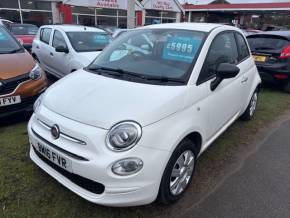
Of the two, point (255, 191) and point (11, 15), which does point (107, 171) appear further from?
point (11, 15)

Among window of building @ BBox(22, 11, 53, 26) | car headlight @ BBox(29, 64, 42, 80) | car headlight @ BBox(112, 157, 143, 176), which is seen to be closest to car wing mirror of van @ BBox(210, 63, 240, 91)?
car headlight @ BBox(112, 157, 143, 176)

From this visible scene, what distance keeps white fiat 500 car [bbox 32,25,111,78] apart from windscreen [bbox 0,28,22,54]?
1253 millimetres

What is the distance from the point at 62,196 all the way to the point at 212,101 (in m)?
1.85

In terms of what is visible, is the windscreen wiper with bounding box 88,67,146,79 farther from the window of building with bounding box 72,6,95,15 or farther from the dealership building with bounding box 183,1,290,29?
the dealership building with bounding box 183,1,290,29

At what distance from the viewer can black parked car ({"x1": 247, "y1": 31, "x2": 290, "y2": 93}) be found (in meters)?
6.39

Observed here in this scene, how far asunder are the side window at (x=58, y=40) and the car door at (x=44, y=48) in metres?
0.29

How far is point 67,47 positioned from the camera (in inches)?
257

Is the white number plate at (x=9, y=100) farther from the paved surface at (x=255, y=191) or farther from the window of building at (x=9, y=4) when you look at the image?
the window of building at (x=9, y=4)

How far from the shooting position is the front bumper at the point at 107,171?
85.2 inches

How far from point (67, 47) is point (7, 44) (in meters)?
1.62

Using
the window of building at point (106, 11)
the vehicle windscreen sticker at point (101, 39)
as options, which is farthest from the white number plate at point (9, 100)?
the window of building at point (106, 11)

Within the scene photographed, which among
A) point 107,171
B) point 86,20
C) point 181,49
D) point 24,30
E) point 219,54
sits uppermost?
point 181,49

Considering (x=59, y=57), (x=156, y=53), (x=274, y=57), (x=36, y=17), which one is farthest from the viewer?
(x=36, y=17)

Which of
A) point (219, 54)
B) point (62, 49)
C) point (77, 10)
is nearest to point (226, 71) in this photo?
point (219, 54)
